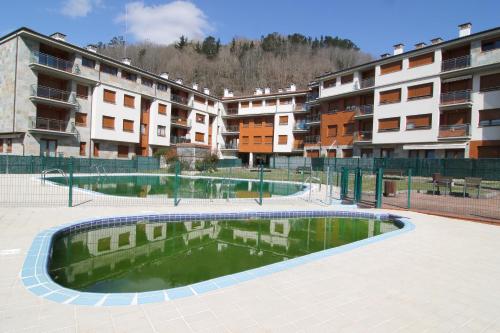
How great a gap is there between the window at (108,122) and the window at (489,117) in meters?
32.4

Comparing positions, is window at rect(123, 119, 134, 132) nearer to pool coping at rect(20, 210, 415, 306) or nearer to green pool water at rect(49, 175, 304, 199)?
green pool water at rect(49, 175, 304, 199)

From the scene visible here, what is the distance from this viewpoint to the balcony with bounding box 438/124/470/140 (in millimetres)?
26061

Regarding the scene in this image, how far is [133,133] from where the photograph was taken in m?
35.0

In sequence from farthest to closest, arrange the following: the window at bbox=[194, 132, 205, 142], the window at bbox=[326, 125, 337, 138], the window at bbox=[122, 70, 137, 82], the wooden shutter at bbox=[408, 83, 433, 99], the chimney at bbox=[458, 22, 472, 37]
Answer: the window at bbox=[194, 132, 205, 142], the window at bbox=[326, 125, 337, 138], the window at bbox=[122, 70, 137, 82], the wooden shutter at bbox=[408, 83, 433, 99], the chimney at bbox=[458, 22, 472, 37]

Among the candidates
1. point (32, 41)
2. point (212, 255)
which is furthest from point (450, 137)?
point (32, 41)

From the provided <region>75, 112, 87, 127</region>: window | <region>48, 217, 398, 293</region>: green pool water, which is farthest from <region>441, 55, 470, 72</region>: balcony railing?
<region>75, 112, 87, 127</region>: window

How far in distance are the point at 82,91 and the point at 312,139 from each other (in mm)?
26229

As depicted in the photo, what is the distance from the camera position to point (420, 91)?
2898cm

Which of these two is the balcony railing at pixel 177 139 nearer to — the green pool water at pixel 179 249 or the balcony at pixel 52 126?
the balcony at pixel 52 126

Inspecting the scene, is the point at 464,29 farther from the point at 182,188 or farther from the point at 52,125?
the point at 52,125

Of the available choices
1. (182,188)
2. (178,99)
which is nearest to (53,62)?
(178,99)

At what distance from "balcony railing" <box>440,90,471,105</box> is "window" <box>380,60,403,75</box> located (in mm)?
4826

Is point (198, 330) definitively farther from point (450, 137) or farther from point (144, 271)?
point (450, 137)

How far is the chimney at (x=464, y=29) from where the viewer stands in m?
27.1
